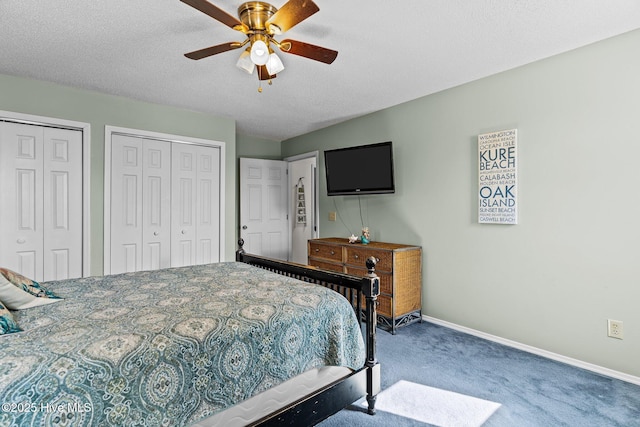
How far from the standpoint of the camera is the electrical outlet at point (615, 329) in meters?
2.28

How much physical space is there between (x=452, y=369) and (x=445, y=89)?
2568 mm

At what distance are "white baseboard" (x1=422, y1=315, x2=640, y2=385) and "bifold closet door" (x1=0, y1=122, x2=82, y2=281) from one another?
152 inches

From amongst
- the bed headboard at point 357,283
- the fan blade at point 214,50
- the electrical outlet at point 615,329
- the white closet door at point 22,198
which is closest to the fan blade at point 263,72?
the fan blade at point 214,50

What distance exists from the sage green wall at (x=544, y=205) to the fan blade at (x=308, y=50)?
1.73m

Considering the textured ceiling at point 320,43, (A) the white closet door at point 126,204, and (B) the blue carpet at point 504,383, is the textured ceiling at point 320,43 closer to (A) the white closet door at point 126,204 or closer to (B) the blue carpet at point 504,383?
(A) the white closet door at point 126,204

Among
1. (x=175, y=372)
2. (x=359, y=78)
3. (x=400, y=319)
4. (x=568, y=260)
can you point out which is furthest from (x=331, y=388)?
(x=359, y=78)

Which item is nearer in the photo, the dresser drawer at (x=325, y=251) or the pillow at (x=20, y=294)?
the pillow at (x=20, y=294)

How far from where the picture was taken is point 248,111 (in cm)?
405

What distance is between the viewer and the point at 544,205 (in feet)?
8.62

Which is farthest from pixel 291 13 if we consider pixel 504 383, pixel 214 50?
pixel 504 383

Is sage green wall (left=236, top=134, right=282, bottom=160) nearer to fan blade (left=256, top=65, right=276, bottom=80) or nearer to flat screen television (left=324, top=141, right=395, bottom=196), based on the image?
flat screen television (left=324, top=141, right=395, bottom=196)

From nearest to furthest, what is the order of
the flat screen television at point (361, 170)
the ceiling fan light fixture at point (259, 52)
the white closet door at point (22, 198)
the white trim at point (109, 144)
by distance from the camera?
the ceiling fan light fixture at point (259, 52)
the white closet door at point (22, 198)
the white trim at point (109, 144)
the flat screen television at point (361, 170)

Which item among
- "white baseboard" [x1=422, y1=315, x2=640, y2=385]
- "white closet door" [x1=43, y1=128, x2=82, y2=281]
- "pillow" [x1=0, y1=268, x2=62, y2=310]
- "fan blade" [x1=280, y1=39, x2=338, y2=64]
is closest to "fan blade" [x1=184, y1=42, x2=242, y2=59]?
"fan blade" [x1=280, y1=39, x2=338, y2=64]

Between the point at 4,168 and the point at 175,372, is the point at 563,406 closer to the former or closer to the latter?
the point at 175,372
